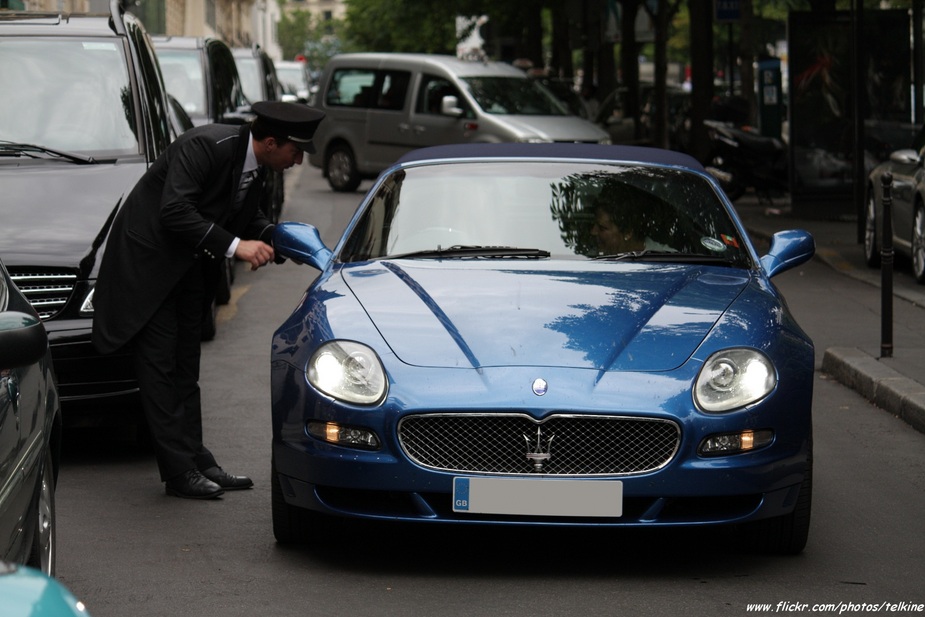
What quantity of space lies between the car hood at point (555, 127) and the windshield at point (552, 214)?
49.5 feet

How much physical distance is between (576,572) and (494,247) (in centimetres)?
159

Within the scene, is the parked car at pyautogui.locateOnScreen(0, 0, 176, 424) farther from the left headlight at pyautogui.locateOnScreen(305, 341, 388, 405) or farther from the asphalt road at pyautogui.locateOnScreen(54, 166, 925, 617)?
the left headlight at pyautogui.locateOnScreen(305, 341, 388, 405)

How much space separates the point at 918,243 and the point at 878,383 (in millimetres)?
5214

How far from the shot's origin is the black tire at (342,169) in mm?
25875

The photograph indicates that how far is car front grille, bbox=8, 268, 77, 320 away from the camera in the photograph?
286 inches

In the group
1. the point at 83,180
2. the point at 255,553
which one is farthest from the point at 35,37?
the point at 255,553

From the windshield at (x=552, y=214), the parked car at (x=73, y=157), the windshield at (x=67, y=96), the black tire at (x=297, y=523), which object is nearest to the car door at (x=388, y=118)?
the parked car at (x=73, y=157)

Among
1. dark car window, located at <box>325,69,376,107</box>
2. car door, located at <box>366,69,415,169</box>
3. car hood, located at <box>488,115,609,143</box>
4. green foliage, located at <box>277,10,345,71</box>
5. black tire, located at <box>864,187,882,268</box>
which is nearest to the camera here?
black tire, located at <box>864,187,882,268</box>

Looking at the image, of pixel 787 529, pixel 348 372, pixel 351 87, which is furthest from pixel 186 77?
pixel 787 529

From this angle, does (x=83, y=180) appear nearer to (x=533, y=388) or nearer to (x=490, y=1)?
(x=533, y=388)

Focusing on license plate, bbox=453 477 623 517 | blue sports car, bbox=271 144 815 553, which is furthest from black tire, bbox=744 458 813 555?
license plate, bbox=453 477 623 517

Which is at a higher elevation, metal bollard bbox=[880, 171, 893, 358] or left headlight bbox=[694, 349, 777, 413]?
left headlight bbox=[694, 349, 777, 413]

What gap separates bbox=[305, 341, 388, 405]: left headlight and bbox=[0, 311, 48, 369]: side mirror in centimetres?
174

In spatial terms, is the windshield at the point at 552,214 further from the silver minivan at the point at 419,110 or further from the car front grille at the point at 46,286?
the silver minivan at the point at 419,110
